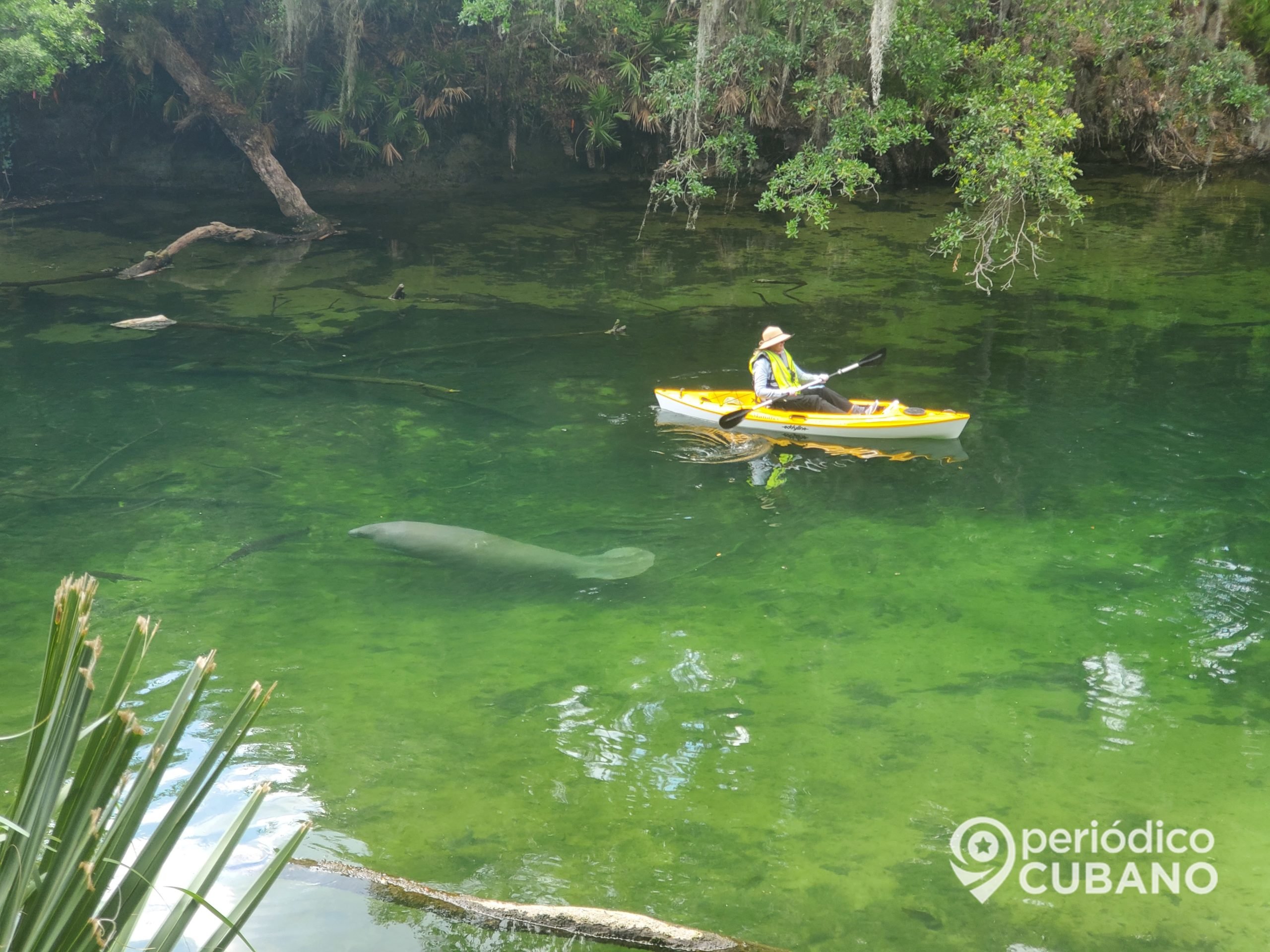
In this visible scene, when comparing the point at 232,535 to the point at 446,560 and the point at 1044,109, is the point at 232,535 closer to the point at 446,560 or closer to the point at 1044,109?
the point at 446,560

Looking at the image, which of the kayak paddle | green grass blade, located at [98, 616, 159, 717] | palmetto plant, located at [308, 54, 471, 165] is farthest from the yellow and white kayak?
palmetto plant, located at [308, 54, 471, 165]

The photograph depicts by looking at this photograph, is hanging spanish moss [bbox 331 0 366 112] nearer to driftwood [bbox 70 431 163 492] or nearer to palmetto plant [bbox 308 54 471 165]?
palmetto plant [bbox 308 54 471 165]

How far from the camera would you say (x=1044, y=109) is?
9922mm

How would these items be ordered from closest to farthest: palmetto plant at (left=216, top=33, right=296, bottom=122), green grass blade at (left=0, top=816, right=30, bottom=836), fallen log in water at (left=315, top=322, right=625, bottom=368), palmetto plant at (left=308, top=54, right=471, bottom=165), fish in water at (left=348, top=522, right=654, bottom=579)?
green grass blade at (left=0, top=816, right=30, bottom=836) → fish in water at (left=348, top=522, right=654, bottom=579) → fallen log in water at (left=315, top=322, right=625, bottom=368) → palmetto plant at (left=216, top=33, right=296, bottom=122) → palmetto plant at (left=308, top=54, right=471, bottom=165)

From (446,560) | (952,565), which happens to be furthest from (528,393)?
(952,565)

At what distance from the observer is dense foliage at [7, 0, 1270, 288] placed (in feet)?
35.8

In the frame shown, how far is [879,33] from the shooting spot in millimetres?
10195

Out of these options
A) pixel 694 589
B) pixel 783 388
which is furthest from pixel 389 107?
pixel 694 589

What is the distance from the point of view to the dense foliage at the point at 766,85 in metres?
10.9

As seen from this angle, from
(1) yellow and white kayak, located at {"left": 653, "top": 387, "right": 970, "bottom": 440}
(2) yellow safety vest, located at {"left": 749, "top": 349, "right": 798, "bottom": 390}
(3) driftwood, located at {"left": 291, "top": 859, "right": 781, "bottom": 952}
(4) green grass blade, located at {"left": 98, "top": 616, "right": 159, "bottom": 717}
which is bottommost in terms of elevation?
(3) driftwood, located at {"left": 291, "top": 859, "right": 781, "bottom": 952}

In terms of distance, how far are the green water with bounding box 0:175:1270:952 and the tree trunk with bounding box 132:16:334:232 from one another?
3844 millimetres

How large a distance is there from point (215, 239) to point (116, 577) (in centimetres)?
1082

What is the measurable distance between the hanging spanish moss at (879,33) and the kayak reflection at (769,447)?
3718mm

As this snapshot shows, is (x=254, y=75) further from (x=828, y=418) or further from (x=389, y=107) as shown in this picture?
(x=828, y=418)
